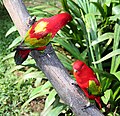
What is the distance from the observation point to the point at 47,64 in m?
1.91

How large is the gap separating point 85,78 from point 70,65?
71 cm

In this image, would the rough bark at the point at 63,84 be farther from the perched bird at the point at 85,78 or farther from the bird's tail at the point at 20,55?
the perched bird at the point at 85,78

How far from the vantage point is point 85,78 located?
7.75 feet

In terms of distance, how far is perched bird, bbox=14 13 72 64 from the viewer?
1986 millimetres

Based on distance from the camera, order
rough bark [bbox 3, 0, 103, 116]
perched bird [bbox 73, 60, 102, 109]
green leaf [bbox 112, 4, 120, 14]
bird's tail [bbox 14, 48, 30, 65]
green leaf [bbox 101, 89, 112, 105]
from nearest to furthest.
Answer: rough bark [bbox 3, 0, 103, 116] < bird's tail [bbox 14, 48, 30, 65] < perched bird [bbox 73, 60, 102, 109] < green leaf [bbox 101, 89, 112, 105] < green leaf [bbox 112, 4, 120, 14]

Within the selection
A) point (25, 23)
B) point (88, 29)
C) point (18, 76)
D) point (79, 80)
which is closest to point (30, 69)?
point (18, 76)

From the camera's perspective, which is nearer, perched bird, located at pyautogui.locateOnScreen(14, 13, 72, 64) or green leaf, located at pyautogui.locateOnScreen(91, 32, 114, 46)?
perched bird, located at pyautogui.locateOnScreen(14, 13, 72, 64)

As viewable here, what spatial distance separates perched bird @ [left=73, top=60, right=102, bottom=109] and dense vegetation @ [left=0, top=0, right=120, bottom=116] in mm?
266

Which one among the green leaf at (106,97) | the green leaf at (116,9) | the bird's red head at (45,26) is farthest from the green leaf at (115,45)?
the bird's red head at (45,26)

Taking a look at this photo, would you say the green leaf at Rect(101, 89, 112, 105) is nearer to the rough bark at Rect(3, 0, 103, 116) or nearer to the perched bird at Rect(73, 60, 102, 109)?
the perched bird at Rect(73, 60, 102, 109)

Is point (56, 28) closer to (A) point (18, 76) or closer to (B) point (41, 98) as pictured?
(B) point (41, 98)

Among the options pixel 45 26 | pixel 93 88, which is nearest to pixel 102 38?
pixel 93 88

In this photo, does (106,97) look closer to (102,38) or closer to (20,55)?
(102,38)

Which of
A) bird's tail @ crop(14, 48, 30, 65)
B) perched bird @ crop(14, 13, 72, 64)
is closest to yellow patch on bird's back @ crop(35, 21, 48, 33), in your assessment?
perched bird @ crop(14, 13, 72, 64)
